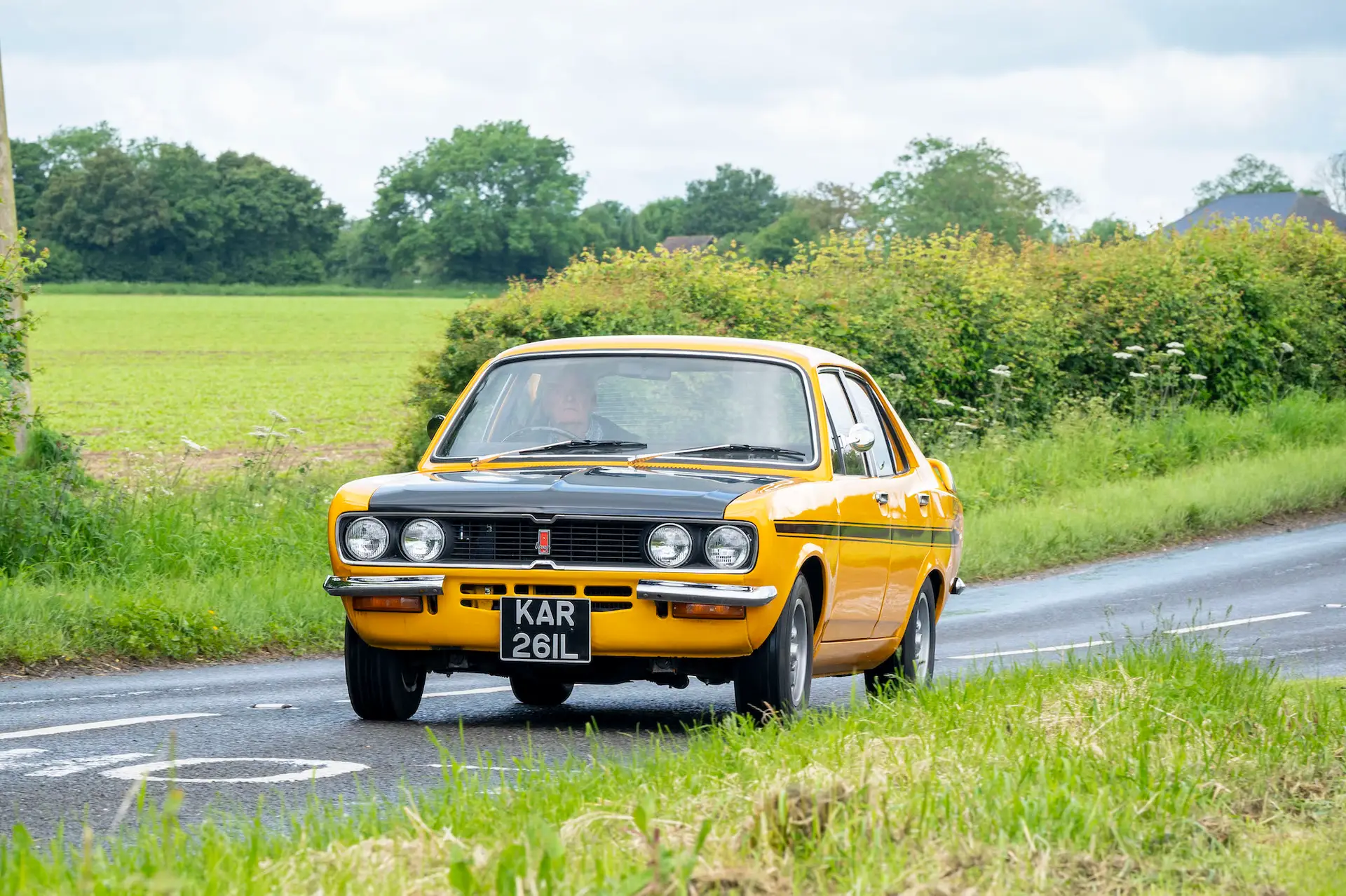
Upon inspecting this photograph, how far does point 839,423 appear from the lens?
30.5 ft

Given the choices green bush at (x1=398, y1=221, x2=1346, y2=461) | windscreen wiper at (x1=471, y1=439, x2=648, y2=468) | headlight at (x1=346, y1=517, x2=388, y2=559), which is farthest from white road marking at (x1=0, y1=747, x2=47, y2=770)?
green bush at (x1=398, y1=221, x2=1346, y2=461)

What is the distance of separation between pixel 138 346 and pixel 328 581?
6498cm

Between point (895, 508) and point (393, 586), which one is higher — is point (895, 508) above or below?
above

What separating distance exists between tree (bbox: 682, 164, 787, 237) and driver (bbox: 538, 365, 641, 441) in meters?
153

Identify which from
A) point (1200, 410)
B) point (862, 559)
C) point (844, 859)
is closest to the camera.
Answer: point (844, 859)

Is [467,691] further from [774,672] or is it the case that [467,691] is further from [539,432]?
[774,672]

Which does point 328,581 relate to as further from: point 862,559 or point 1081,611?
point 1081,611

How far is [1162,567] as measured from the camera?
18.0 m

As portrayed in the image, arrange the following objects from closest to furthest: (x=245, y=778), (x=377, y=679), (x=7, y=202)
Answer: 1. (x=245, y=778)
2. (x=377, y=679)
3. (x=7, y=202)

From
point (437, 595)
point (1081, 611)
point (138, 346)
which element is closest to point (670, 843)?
point (437, 595)

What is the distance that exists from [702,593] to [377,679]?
170 cm

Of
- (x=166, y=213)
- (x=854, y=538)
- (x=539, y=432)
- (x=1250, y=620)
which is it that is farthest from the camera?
(x=166, y=213)

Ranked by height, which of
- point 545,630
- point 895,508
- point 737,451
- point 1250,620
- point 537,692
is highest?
point 737,451

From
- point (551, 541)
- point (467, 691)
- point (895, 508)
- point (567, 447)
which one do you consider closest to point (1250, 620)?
point (895, 508)
